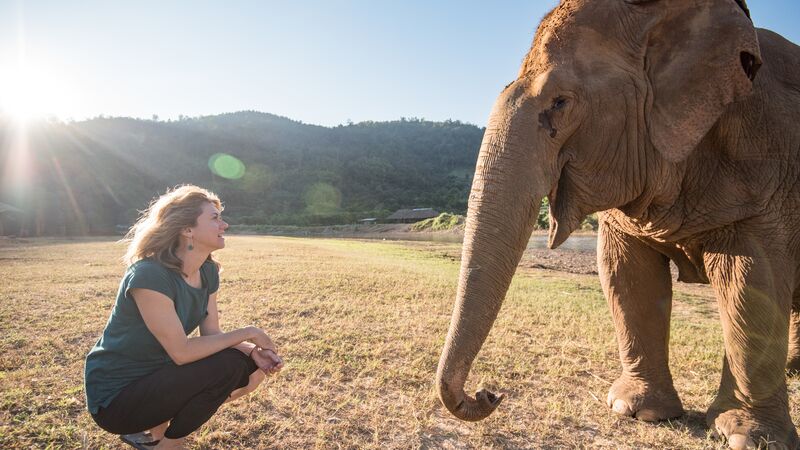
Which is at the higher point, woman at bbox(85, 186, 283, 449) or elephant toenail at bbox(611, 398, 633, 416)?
woman at bbox(85, 186, 283, 449)

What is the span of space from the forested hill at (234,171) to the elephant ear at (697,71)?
49.2 meters

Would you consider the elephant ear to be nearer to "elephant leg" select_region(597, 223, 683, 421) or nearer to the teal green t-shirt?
"elephant leg" select_region(597, 223, 683, 421)

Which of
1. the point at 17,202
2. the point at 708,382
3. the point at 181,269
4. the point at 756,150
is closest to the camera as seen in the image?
the point at 181,269

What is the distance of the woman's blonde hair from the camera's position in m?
2.69

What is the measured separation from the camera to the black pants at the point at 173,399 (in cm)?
252

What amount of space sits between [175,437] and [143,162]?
363ft

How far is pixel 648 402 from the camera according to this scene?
3.60 m

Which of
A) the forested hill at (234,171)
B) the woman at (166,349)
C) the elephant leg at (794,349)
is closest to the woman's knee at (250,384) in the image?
the woman at (166,349)

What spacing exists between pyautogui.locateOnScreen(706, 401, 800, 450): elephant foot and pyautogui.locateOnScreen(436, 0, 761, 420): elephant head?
158 centimetres

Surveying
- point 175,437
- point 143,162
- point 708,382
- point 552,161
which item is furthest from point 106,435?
point 143,162

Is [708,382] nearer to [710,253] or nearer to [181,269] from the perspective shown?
[710,253]

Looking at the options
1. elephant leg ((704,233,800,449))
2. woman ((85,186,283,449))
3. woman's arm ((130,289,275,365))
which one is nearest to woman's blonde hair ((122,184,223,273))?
woman ((85,186,283,449))

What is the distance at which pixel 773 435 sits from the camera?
9.80 ft

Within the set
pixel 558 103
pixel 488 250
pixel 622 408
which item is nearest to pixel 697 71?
pixel 558 103
